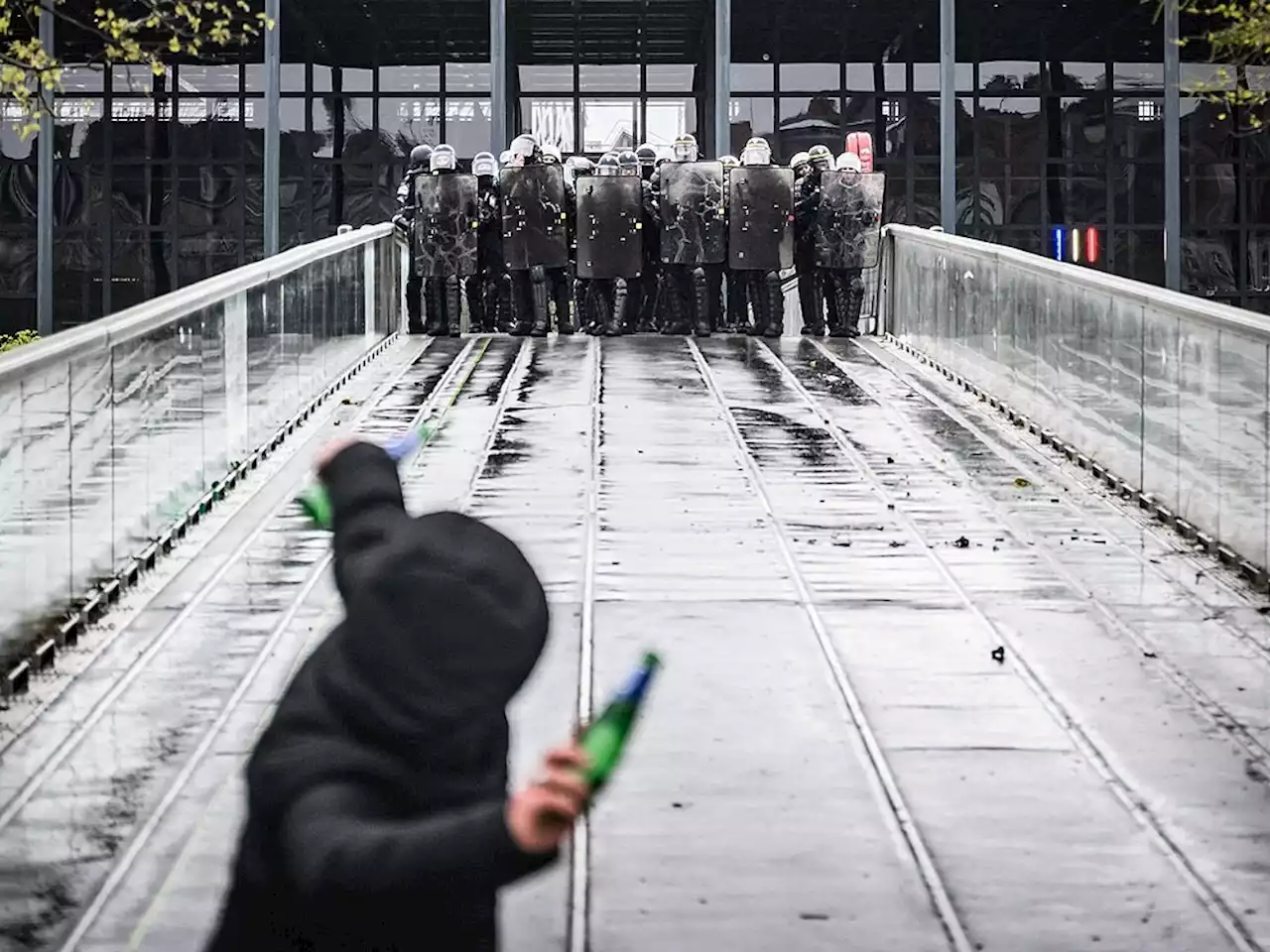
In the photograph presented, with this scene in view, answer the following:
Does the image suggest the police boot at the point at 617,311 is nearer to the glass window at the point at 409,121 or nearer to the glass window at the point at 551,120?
the glass window at the point at 409,121

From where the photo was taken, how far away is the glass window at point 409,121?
37750 mm

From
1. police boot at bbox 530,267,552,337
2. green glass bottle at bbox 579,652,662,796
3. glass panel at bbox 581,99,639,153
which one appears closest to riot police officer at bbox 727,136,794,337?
police boot at bbox 530,267,552,337

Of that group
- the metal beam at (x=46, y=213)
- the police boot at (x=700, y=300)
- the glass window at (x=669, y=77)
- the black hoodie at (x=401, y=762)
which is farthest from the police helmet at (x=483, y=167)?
the black hoodie at (x=401, y=762)

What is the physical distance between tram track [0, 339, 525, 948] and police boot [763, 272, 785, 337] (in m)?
10.9

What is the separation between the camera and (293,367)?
1677 cm

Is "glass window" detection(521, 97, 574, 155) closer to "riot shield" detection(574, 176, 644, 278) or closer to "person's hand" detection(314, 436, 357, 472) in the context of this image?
"riot shield" detection(574, 176, 644, 278)

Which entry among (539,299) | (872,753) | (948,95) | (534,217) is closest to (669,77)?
(948,95)

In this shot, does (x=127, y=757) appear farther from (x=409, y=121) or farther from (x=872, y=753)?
(x=409, y=121)

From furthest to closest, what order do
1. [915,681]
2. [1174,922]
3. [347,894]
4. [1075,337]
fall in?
[1075,337]
[915,681]
[1174,922]
[347,894]

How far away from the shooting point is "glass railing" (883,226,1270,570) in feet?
38.1

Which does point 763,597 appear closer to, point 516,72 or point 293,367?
point 293,367

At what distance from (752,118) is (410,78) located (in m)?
5.04

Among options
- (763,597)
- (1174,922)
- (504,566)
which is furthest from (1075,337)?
(504,566)

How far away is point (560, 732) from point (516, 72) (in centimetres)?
3135
